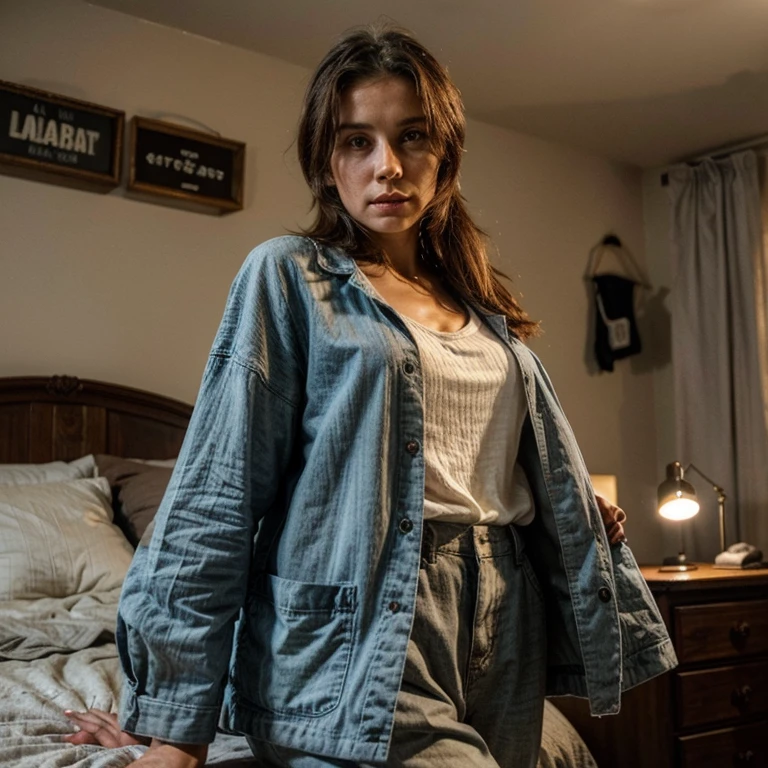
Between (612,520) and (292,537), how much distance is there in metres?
0.44

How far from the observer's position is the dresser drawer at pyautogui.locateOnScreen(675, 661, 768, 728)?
249 cm

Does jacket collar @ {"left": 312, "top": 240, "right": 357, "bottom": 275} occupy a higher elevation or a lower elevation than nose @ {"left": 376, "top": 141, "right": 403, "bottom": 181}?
lower

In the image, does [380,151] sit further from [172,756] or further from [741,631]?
[741,631]

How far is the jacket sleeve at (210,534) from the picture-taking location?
866 mm

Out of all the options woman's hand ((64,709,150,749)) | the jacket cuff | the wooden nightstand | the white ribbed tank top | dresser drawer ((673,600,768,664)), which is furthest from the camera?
dresser drawer ((673,600,768,664))

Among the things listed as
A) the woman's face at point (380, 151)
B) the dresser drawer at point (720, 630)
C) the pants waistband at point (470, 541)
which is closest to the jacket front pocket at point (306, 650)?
the pants waistband at point (470, 541)

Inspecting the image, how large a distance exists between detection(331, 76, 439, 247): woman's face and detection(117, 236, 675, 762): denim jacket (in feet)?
0.29

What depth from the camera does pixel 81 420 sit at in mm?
2688

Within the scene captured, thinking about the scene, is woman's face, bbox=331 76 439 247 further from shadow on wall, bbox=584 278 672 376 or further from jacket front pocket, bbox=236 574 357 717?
shadow on wall, bbox=584 278 672 376

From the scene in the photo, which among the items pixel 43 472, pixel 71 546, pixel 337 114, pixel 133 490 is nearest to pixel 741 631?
pixel 133 490

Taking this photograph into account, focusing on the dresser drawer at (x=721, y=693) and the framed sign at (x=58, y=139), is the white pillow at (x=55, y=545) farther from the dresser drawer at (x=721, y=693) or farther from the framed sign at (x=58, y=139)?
the dresser drawer at (x=721, y=693)

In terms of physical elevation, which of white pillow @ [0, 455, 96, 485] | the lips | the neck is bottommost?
white pillow @ [0, 455, 96, 485]

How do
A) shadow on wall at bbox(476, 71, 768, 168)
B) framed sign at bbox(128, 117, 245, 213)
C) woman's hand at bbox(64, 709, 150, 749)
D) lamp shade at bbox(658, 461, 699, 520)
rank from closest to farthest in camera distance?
woman's hand at bbox(64, 709, 150, 749)
framed sign at bbox(128, 117, 245, 213)
lamp shade at bbox(658, 461, 699, 520)
shadow on wall at bbox(476, 71, 768, 168)

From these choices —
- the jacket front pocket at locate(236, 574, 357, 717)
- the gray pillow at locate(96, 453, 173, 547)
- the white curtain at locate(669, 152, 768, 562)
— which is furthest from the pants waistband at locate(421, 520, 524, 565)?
the white curtain at locate(669, 152, 768, 562)
